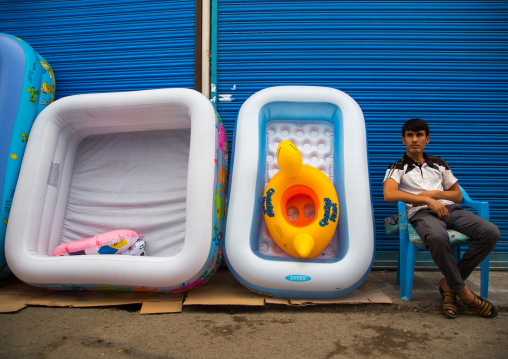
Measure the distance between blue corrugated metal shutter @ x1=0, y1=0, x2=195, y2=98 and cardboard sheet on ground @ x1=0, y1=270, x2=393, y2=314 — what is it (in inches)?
A: 60.0

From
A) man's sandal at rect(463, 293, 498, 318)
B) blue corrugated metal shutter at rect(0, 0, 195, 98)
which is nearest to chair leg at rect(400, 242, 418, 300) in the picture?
man's sandal at rect(463, 293, 498, 318)

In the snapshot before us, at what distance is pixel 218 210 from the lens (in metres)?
1.95

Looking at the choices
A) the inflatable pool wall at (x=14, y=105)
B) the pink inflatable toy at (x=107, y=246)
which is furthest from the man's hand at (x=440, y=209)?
the inflatable pool wall at (x=14, y=105)

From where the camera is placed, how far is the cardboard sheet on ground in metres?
1.71

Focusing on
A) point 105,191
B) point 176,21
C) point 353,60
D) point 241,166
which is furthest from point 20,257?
point 353,60

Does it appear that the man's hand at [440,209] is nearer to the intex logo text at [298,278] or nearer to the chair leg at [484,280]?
the chair leg at [484,280]

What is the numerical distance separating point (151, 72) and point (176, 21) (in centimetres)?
44

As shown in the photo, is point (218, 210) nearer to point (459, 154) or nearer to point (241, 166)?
point (241, 166)

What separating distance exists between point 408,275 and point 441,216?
1.13 ft

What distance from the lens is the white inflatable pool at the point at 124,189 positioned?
174 cm

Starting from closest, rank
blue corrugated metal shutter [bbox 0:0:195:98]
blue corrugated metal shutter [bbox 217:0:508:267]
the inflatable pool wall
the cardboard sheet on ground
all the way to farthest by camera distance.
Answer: the cardboard sheet on ground
the inflatable pool wall
blue corrugated metal shutter [bbox 217:0:508:267]
blue corrugated metal shutter [bbox 0:0:195:98]

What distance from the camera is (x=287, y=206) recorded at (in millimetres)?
1981

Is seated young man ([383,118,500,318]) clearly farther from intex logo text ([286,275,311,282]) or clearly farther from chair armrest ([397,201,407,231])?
intex logo text ([286,275,311,282])

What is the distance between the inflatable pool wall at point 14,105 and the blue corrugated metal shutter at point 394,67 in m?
1.25
